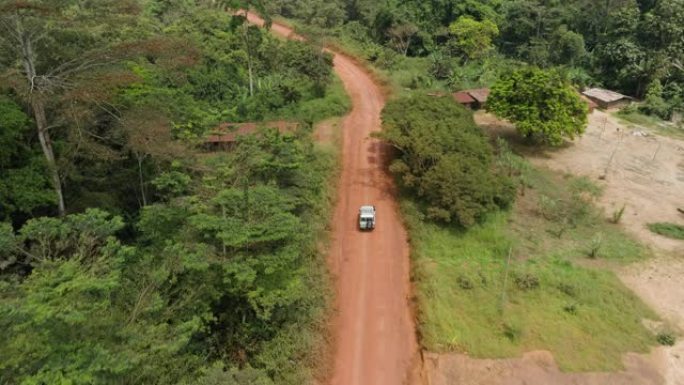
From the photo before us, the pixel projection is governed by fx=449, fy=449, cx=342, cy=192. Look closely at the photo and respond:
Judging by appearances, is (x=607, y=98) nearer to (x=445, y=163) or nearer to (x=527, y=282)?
(x=445, y=163)

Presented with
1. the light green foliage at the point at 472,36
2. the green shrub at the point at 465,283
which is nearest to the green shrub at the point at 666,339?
the green shrub at the point at 465,283

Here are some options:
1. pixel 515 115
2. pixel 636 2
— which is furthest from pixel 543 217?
pixel 636 2

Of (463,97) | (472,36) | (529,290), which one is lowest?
(529,290)

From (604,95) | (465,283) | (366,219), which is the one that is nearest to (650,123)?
(604,95)

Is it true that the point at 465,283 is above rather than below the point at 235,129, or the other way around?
below

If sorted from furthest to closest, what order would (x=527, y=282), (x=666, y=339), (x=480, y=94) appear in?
(x=480, y=94) < (x=527, y=282) < (x=666, y=339)

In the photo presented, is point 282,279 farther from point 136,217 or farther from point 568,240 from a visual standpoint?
point 568,240

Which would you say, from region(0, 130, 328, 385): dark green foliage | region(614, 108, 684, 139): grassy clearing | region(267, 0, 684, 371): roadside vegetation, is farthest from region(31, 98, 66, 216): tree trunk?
region(614, 108, 684, 139): grassy clearing
